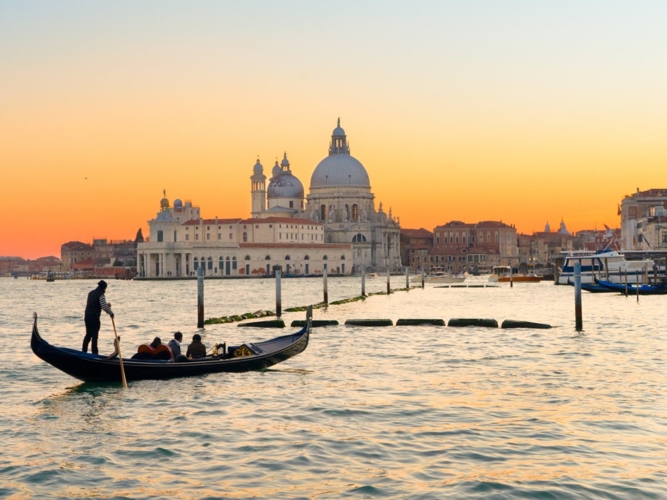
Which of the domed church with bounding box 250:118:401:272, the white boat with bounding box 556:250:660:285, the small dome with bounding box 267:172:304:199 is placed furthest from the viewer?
the small dome with bounding box 267:172:304:199

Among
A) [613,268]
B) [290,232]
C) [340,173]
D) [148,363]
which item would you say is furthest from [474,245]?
[148,363]

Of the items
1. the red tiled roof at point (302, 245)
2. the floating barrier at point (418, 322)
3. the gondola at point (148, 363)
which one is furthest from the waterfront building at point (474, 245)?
the gondola at point (148, 363)

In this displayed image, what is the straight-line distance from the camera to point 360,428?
36.6 ft

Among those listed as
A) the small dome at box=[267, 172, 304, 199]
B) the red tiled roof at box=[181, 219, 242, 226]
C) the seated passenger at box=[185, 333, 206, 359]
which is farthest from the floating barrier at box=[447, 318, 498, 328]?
the small dome at box=[267, 172, 304, 199]

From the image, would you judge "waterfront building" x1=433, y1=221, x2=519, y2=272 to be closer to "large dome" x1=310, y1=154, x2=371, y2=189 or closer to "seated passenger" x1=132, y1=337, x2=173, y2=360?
"large dome" x1=310, y1=154, x2=371, y2=189

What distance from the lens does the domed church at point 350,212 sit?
14200 cm

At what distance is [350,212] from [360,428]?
440ft

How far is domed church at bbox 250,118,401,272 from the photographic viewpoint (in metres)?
142

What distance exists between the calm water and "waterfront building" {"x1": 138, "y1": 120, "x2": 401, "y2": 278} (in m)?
99.8

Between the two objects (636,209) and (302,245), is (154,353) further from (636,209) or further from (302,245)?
(302,245)

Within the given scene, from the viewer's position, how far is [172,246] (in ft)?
408

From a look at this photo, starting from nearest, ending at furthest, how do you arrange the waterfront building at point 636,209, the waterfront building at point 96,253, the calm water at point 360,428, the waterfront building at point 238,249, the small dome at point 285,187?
the calm water at point 360,428 → the waterfront building at point 636,209 → the waterfront building at point 238,249 → the small dome at point 285,187 → the waterfront building at point 96,253

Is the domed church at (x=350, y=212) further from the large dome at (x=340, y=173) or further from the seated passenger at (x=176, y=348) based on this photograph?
the seated passenger at (x=176, y=348)

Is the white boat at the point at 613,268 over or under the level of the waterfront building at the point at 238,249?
under
